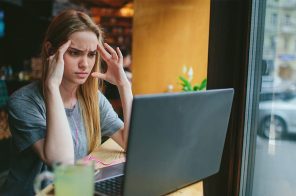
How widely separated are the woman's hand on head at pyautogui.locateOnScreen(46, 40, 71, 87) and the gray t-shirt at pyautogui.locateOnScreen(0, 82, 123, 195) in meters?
0.17

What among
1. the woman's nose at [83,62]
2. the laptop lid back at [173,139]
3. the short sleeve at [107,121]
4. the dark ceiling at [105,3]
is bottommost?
the short sleeve at [107,121]

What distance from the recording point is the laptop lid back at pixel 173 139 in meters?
0.72

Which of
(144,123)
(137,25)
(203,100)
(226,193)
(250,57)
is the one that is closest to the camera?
(144,123)

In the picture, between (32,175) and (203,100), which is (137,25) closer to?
(32,175)

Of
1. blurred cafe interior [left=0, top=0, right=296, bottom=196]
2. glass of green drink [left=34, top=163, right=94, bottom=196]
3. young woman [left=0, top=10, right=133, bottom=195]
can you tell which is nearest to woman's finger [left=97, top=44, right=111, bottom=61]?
young woman [left=0, top=10, right=133, bottom=195]

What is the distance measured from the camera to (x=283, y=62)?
1.27 metres

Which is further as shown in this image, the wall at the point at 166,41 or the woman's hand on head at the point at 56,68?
the wall at the point at 166,41

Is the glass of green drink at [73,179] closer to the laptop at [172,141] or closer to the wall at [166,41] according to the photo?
the laptop at [172,141]

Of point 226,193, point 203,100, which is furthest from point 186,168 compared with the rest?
point 226,193

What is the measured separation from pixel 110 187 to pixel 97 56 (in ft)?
2.07

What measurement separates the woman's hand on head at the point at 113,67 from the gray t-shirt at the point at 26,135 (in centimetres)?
21

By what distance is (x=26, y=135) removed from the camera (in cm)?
120

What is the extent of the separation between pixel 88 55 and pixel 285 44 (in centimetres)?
71

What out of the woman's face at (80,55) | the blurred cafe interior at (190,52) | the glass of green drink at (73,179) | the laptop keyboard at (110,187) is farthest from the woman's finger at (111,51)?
the glass of green drink at (73,179)
